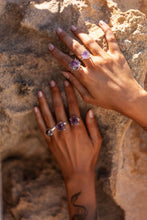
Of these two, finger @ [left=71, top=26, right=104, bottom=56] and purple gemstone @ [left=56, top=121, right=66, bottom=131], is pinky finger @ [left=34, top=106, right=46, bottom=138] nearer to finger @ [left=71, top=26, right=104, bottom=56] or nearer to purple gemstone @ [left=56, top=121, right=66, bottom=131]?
purple gemstone @ [left=56, top=121, right=66, bottom=131]

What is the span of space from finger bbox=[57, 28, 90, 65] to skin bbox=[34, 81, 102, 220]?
0.13 metres

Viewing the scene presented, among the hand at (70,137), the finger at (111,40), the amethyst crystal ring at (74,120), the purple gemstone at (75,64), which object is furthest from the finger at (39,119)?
the finger at (111,40)

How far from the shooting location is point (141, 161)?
4.40ft

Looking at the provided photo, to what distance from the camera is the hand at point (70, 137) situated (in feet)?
3.84

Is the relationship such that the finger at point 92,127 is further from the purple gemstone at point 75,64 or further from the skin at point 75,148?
the purple gemstone at point 75,64

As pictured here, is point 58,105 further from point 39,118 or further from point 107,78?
point 107,78

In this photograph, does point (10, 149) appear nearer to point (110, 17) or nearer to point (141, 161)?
point (141, 161)

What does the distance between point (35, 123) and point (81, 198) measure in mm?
374

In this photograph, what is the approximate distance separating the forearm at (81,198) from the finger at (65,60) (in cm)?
42

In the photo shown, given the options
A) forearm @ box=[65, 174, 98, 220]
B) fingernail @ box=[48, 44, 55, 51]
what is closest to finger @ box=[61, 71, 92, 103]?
fingernail @ box=[48, 44, 55, 51]

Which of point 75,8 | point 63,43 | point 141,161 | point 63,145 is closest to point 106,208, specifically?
point 141,161

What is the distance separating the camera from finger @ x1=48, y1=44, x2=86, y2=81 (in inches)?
43.5

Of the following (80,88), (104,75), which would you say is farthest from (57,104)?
(104,75)

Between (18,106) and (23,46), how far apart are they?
257 mm
